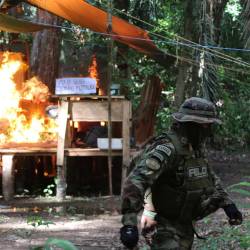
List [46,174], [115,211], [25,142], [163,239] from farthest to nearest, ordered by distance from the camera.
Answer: [46,174], [25,142], [115,211], [163,239]

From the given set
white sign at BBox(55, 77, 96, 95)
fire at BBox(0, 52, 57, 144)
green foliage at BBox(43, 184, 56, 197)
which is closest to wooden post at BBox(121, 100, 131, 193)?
white sign at BBox(55, 77, 96, 95)

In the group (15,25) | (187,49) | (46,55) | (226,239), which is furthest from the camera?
(46,55)

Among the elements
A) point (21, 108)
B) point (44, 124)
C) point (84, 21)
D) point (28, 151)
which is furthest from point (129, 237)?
point (21, 108)

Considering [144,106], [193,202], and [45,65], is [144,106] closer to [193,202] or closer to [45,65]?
[45,65]

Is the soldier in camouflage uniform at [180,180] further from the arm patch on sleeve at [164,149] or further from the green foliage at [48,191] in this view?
the green foliage at [48,191]

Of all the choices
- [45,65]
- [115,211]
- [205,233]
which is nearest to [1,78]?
[45,65]

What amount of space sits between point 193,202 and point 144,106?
8382 millimetres

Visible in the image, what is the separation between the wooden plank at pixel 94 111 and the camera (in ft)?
30.6

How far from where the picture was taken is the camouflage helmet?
363cm

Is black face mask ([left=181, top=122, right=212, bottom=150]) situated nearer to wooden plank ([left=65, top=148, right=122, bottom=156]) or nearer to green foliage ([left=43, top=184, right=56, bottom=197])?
wooden plank ([left=65, top=148, right=122, bottom=156])

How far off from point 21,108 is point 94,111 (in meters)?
2.42

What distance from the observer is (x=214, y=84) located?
1059 cm

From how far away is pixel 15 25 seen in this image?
9.68 meters

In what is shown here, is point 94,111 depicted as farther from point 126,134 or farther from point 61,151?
point 61,151
